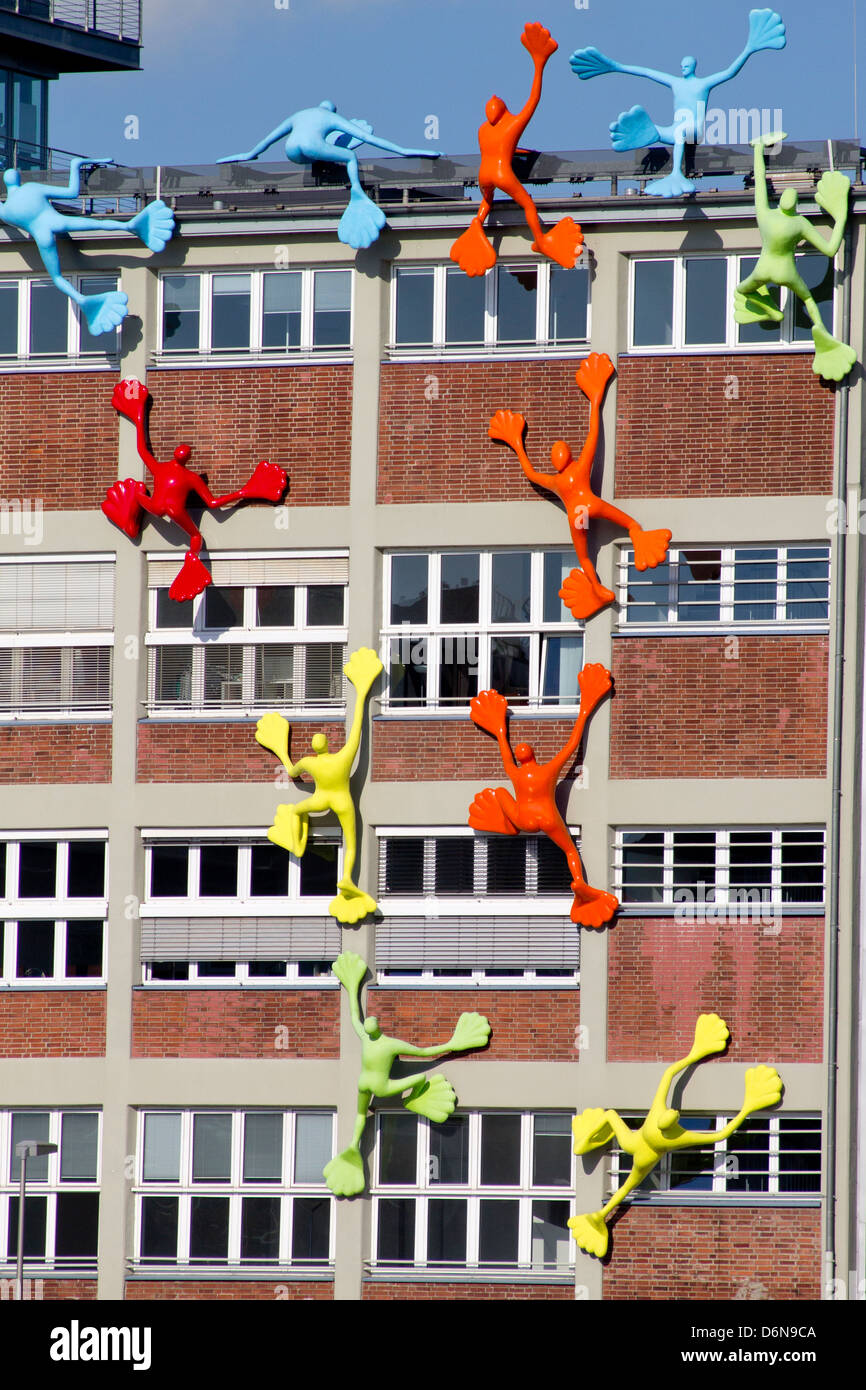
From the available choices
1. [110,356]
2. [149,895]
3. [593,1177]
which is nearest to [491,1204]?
[593,1177]

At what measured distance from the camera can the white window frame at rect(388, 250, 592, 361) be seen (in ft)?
69.2

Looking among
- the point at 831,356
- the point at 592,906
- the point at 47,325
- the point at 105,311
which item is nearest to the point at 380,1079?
the point at 592,906

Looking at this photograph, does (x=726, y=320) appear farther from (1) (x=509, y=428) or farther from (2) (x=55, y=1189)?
(2) (x=55, y=1189)

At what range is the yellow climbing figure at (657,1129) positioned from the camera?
19.5 metres

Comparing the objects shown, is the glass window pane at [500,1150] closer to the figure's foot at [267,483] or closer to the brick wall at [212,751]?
the brick wall at [212,751]

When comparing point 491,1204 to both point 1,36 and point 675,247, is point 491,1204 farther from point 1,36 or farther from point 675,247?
point 1,36

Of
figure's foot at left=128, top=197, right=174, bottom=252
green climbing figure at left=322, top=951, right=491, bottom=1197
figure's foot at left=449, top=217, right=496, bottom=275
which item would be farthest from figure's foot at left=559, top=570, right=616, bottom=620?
figure's foot at left=128, top=197, right=174, bottom=252

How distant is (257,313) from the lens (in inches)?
853

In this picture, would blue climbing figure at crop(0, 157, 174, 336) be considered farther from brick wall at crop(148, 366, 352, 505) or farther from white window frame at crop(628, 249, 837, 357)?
white window frame at crop(628, 249, 837, 357)

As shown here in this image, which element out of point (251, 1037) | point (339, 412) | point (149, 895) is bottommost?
point (251, 1037)

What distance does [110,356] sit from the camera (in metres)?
21.7

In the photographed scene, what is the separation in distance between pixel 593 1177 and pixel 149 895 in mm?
6031

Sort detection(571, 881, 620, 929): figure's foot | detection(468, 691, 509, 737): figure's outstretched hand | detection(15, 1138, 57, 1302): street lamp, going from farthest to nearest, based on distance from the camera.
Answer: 1. detection(468, 691, 509, 737): figure's outstretched hand
2. detection(571, 881, 620, 929): figure's foot
3. detection(15, 1138, 57, 1302): street lamp
